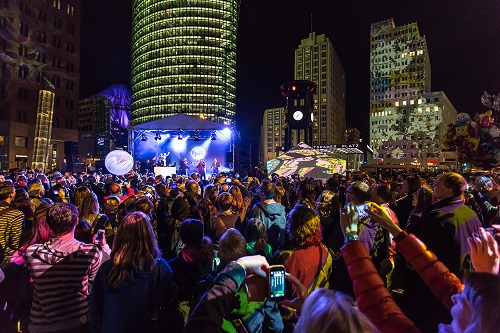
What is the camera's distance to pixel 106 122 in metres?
75.7

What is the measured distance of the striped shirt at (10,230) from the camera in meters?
3.94

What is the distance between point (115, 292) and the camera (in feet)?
7.66

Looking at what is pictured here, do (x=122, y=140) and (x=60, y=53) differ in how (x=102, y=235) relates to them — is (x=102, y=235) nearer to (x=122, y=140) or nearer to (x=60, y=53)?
(x=122, y=140)

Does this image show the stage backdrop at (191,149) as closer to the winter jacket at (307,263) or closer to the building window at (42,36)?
the winter jacket at (307,263)

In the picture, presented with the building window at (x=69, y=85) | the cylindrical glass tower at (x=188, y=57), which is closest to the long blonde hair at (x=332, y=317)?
the building window at (x=69, y=85)

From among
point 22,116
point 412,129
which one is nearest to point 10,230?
point 22,116

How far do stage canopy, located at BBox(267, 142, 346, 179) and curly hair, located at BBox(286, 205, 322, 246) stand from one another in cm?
1319

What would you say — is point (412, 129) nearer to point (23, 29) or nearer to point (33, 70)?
Answer: point (33, 70)

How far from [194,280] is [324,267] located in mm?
1146

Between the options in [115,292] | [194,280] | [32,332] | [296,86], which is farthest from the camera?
[296,86]

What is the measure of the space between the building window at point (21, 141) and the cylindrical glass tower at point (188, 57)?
1671 inches

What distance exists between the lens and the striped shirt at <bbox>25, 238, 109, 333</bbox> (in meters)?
2.61

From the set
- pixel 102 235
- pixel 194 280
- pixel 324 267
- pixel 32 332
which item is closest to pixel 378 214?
pixel 324 267

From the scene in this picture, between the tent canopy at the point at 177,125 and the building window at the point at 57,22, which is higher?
the building window at the point at 57,22
